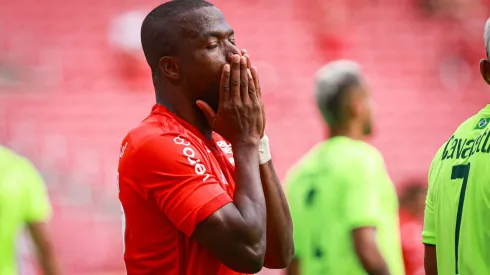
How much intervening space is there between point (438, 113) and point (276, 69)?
1749 millimetres

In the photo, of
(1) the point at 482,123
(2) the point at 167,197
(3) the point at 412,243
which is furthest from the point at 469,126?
(3) the point at 412,243

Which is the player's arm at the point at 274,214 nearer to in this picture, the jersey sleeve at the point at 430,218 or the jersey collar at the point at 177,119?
the jersey collar at the point at 177,119

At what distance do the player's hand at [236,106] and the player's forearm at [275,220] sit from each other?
15 centimetres

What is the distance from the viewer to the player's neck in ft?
15.2

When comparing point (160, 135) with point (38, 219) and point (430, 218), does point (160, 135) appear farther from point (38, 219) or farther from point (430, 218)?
point (38, 219)

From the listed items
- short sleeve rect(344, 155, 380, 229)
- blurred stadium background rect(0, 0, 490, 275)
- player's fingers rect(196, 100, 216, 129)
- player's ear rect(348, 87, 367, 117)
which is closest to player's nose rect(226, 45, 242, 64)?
player's fingers rect(196, 100, 216, 129)

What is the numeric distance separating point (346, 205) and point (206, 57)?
1955mm

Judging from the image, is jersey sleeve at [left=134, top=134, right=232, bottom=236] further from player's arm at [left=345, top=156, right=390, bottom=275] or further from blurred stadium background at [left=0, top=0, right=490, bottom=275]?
blurred stadium background at [left=0, top=0, right=490, bottom=275]

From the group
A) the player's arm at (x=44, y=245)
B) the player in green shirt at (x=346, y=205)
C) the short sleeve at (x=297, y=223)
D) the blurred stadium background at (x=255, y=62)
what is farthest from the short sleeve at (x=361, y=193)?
the blurred stadium background at (x=255, y=62)

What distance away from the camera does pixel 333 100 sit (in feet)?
15.5

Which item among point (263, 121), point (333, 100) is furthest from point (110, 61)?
point (263, 121)

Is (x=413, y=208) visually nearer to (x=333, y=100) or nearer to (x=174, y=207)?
(x=333, y=100)

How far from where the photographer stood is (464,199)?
2.79 m

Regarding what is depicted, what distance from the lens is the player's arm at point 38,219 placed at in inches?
181
